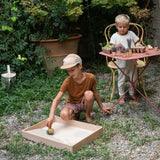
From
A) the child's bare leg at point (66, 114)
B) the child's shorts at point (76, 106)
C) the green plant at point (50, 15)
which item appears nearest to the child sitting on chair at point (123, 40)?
the child's shorts at point (76, 106)

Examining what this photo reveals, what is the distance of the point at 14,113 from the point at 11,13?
241 centimetres

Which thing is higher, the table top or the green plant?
the green plant

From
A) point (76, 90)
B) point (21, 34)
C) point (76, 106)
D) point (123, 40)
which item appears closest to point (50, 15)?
point (21, 34)

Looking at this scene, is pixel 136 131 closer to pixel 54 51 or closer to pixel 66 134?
pixel 66 134

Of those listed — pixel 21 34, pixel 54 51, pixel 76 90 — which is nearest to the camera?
pixel 76 90

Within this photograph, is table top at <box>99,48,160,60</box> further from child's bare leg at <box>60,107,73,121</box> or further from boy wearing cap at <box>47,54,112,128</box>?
child's bare leg at <box>60,107,73,121</box>

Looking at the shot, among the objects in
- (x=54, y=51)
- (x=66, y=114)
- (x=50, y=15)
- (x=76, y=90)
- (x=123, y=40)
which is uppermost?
(x=50, y=15)

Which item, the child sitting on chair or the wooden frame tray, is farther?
the child sitting on chair

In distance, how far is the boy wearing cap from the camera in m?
3.84

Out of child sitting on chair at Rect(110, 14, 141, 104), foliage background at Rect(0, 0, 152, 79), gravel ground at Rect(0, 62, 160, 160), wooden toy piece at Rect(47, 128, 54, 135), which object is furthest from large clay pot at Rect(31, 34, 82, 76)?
wooden toy piece at Rect(47, 128, 54, 135)

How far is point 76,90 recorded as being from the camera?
13.4ft

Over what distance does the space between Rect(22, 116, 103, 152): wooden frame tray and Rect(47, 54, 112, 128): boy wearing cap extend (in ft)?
0.49

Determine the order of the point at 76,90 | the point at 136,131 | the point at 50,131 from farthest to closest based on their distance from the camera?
the point at 76,90 → the point at 136,131 → the point at 50,131

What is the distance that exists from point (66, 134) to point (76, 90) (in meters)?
0.68
